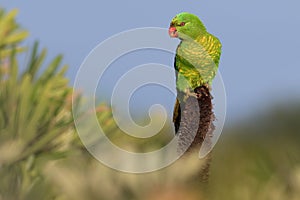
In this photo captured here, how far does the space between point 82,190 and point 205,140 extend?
0.31 m

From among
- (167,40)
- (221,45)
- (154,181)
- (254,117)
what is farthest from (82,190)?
(254,117)

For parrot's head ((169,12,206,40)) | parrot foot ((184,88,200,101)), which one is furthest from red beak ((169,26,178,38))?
parrot foot ((184,88,200,101))

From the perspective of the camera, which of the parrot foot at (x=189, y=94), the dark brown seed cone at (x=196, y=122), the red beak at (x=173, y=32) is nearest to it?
the dark brown seed cone at (x=196, y=122)

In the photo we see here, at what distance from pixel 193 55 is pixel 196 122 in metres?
0.29

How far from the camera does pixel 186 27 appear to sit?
4.37ft

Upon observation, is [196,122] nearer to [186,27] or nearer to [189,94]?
[189,94]

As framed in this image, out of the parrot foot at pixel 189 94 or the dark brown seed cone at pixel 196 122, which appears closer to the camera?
the dark brown seed cone at pixel 196 122

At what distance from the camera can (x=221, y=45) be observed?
1.36m

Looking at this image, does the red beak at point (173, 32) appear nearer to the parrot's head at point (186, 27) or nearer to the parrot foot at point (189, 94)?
the parrot's head at point (186, 27)

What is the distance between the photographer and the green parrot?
1146 mm

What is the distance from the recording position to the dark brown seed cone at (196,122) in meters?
0.98

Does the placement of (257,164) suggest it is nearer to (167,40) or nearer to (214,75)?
(214,75)

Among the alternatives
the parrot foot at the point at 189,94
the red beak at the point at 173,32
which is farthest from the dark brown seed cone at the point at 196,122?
the red beak at the point at 173,32

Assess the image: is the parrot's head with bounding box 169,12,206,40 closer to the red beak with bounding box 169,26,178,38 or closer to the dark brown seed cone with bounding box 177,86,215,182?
the red beak with bounding box 169,26,178,38
